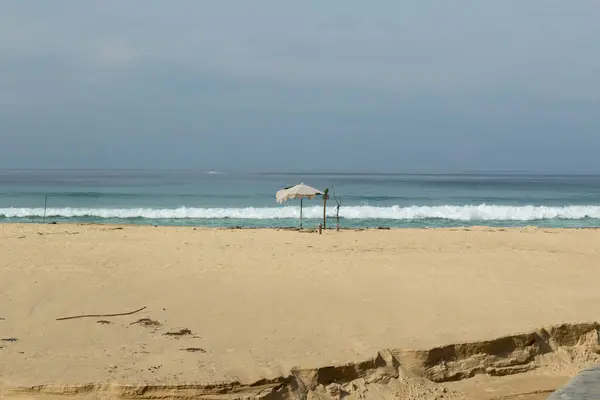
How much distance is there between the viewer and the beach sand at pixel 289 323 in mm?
5281

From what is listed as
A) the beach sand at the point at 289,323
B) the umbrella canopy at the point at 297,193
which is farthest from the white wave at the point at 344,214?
the beach sand at the point at 289,323

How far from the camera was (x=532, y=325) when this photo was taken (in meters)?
7.01

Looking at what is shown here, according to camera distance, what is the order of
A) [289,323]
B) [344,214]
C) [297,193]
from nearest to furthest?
[289,323] < [297,193] < [344,214]

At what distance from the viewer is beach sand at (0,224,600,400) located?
17.3ft

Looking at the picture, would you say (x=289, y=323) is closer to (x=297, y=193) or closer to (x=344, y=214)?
(x=297, y=193)

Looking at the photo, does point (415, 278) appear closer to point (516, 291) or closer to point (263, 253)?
point (516, 291)

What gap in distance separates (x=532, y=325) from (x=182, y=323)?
13.6ft

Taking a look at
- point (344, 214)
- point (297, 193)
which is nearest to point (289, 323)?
point (297, 193)

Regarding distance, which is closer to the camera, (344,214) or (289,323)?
(289,323)

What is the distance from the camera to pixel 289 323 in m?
6.95

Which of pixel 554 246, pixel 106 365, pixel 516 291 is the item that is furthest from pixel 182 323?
pixel 554 246

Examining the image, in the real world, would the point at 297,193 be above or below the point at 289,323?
above

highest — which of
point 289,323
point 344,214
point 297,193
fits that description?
point 297,193

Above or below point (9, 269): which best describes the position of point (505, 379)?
below
